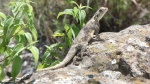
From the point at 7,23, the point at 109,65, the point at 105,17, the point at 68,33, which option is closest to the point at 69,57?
the point at 68,33

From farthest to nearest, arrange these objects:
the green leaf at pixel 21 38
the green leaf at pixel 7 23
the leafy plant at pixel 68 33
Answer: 1. the leafy plant at pixel 68 33
2. the green leaf at pixel 21 38
3. the green leaf at pixel 7 23

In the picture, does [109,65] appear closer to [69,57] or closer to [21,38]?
[69,57]

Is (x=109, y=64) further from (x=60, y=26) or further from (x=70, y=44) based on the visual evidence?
(x=60, y=26)

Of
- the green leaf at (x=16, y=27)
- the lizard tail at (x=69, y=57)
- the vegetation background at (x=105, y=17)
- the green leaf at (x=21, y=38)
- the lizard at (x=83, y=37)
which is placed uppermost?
the green leaf at (x=16, y=27)

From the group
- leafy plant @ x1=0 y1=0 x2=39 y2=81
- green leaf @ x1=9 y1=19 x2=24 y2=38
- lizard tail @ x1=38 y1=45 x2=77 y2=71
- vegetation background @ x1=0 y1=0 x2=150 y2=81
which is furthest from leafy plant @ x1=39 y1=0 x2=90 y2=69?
vegetation background @ x1=0 y1=0 x2=150 y2=81

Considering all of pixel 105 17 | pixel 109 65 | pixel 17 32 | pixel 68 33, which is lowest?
pixel 105 17

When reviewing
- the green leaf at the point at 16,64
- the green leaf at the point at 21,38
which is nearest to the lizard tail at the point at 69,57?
the green leaf at the point at 16,64

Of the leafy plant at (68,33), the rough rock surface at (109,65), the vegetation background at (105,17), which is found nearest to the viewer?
the rough rock surface at (109,65)

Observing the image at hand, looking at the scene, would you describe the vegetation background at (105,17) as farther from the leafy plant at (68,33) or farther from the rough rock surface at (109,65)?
the rough rock surface at (109,65)

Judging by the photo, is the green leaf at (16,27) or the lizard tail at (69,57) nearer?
the lizard tail at (69,57)
